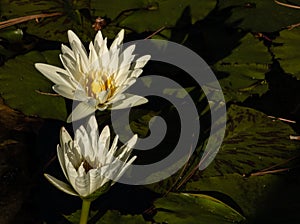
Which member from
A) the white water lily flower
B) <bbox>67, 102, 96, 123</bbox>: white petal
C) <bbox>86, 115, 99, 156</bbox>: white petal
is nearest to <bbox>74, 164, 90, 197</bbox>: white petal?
the white water lily flower

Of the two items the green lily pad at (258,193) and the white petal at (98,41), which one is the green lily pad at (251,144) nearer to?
the green lily pad at (258,193)

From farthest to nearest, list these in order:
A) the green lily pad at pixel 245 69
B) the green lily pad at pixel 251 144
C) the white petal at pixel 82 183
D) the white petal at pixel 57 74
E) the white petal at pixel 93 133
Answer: the green lily pad at pixel 245 69, the green lily pad at pixel 251 144, the white petal at pixel 57 74, the white petal at pixel 93 133, the white petal at pixel 82 183

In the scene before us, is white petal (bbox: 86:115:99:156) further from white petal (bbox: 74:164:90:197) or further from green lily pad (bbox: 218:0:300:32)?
green lily pad (bbox: 218:0:300:32)

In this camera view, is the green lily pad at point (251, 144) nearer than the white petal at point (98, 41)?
No

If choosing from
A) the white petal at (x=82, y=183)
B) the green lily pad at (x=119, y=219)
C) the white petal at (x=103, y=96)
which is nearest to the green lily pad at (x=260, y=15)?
the white petal at (x=103, y=96)

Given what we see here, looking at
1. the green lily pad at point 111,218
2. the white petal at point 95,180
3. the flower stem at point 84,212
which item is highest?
the white petal at point 95,180

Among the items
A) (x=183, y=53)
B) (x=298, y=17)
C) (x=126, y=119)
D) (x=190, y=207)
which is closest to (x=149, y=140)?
(x=126, y=119)

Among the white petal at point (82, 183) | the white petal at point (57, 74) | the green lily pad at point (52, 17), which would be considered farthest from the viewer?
the green lily pad at point (52, 17)

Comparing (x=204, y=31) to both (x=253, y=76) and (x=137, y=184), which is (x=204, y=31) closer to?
(x=253, y=76)
